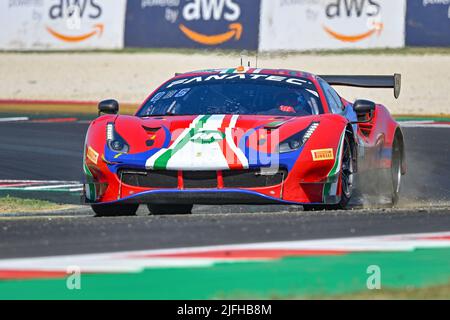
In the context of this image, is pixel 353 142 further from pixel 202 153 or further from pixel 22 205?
pixel 22 205

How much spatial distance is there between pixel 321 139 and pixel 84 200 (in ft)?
5.79

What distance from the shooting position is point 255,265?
5.13 m

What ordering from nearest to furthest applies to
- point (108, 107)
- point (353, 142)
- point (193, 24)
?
point (353, 142), point (108, 107), point (193, 24)

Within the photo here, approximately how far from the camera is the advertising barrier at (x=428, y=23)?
22594mm

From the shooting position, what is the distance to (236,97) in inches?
367

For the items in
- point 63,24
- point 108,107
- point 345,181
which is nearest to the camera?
point 345,181

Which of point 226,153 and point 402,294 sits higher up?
point 226,153

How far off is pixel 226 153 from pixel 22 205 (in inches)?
119

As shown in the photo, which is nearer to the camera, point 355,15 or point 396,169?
point 396,169

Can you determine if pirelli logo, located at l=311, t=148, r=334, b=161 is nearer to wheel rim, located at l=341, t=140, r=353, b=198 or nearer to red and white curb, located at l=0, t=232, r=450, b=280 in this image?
wheel rim, located at l=341, t=140, r=353, b=198

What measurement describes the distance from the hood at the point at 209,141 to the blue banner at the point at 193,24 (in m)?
15.8

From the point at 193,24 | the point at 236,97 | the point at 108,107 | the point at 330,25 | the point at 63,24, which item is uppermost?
the point at 330,25

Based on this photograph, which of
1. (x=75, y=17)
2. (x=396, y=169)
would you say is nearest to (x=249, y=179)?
(x=396, y=169)
